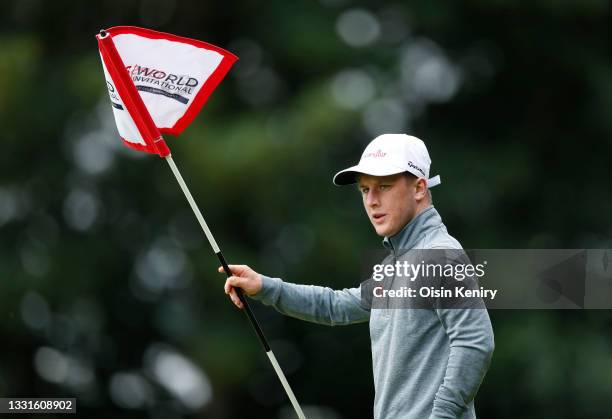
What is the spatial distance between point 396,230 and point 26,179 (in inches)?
209

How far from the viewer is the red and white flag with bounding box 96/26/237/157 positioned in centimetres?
396

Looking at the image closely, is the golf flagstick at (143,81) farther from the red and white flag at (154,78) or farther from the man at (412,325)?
the man at (412,325)

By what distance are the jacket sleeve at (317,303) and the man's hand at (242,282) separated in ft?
0.13

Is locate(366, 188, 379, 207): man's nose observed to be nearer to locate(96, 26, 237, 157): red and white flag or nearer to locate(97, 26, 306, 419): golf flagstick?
locate(97, 26, 306, 419): golf flagstick

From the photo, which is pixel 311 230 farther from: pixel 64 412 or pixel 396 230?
pixel 396 230

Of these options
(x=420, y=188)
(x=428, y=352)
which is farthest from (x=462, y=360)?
(x=420, y=188)

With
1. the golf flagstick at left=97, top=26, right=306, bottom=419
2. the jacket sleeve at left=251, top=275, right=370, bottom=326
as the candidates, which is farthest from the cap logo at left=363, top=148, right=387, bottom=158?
the golf flagstick at left=97, top=26, right=306, bottom=419

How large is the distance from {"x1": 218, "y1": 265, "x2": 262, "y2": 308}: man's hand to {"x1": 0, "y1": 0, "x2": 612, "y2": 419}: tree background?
13.2 ft

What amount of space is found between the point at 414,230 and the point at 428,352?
1.00 ft

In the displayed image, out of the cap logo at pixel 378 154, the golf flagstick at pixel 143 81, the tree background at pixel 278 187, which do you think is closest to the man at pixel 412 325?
the cap logo at pixel 378 154

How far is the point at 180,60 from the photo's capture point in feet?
13.5

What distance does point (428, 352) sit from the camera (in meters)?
3.44

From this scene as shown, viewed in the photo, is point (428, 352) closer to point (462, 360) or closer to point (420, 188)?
point (462, 360)

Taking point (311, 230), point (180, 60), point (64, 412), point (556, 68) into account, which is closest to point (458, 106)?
point (556, 68)
